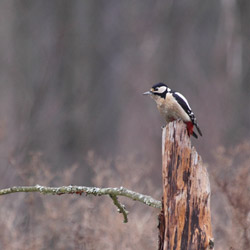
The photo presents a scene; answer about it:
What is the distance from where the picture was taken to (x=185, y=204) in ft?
16.7

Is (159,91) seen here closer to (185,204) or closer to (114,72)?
(185,204)

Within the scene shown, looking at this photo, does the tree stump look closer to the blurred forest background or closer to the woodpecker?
the woodpecker

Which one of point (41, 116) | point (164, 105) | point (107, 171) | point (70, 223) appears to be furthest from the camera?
point (41, 116)

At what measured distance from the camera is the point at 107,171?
8.51 meters

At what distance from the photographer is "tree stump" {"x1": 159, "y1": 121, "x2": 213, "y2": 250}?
5055 mm

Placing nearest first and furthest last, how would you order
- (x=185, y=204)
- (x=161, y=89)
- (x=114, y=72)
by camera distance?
(x=185, y=204) → (x=161, y=89) → (x=114, y=72)

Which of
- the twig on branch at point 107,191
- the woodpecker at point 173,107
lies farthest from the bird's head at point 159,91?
the twig on branch at point 107,191

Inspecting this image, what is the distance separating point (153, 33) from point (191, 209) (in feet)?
59.8

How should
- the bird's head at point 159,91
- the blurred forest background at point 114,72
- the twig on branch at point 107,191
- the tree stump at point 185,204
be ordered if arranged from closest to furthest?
1. the tree stump at point 185,204
2. the twig on branch at point 107,191
3. the bird's head at point 159,91
4. the blurred forest background at point 114,72

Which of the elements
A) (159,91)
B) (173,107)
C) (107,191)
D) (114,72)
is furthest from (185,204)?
(114,72)

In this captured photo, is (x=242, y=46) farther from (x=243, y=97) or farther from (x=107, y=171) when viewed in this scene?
(x=107, y=171)

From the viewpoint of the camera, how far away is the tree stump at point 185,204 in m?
5.05

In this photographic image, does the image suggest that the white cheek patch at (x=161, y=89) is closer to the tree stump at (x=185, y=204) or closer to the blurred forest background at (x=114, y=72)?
the tree stump at (x=185, y=204)

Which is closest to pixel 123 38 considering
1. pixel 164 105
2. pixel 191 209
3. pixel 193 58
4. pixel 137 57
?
pixel 137 57
